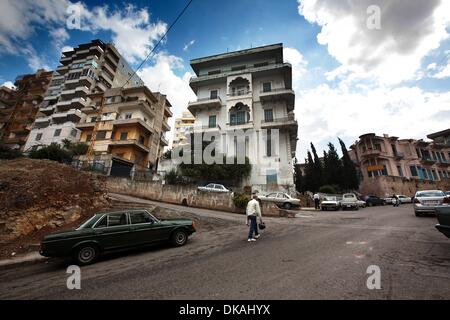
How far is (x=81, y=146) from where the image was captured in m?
29.3

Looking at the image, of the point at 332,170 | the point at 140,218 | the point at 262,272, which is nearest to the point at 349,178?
the point at 332,170

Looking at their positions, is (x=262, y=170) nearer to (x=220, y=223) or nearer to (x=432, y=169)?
(x=220, y=223)

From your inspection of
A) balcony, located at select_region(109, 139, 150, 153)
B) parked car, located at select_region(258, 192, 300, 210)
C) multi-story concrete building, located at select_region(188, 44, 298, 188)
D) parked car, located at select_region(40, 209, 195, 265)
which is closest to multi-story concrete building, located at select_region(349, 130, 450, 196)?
multi-story concrete building, located at select_region(188, 44, 298, 188)

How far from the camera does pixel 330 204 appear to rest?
18.7m

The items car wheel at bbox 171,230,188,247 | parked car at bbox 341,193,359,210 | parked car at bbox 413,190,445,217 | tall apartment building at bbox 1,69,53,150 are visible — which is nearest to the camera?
car wheel at bbox 171,230,188,247

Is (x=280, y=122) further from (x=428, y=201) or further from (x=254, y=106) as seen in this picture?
(x=428, y=201)

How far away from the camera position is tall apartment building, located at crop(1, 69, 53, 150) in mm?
40000

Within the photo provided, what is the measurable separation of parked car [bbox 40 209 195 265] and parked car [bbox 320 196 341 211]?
15945 millimetres

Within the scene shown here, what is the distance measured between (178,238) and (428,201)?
14.3 m

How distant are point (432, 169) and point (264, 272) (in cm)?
5315

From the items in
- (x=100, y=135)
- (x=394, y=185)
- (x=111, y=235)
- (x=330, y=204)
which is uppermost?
(x=100, y=135)

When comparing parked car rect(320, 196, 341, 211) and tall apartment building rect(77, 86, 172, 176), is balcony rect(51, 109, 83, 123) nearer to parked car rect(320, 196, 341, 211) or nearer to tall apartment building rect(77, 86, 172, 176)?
tall apartment building rect(77, 86, 172, 176)

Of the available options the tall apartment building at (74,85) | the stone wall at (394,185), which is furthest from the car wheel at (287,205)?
the tall apartment building at (74,85)
